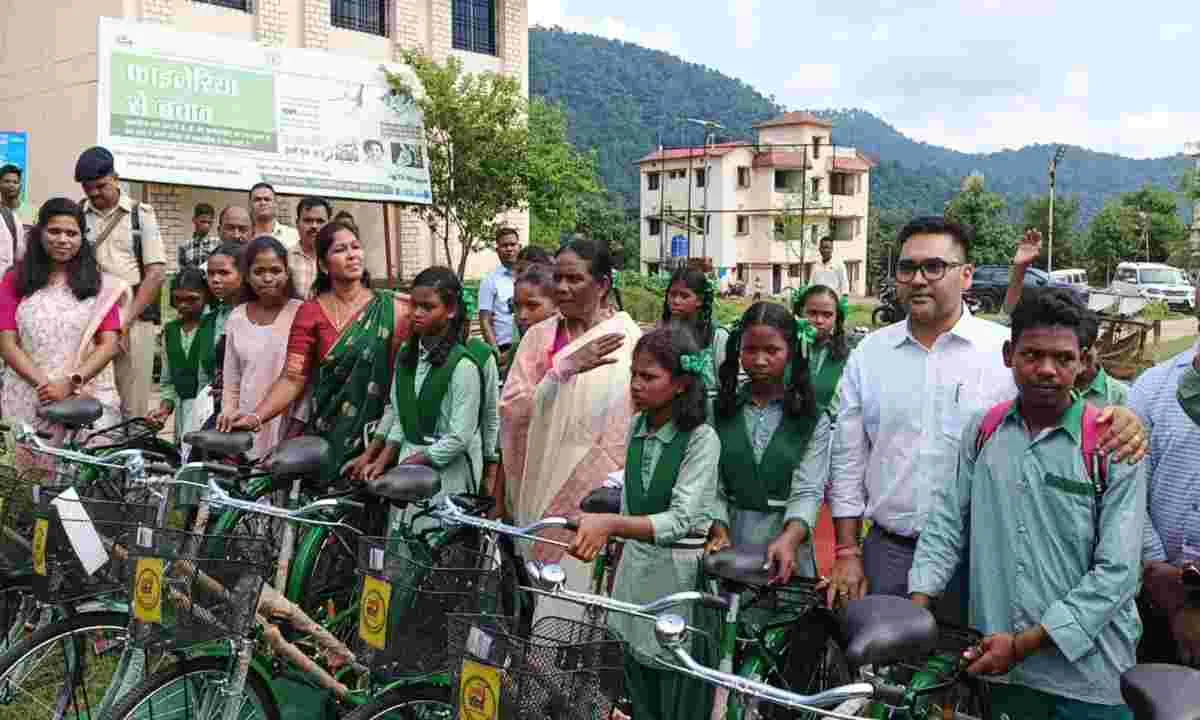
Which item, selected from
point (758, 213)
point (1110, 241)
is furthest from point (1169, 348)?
point (1110, 241)

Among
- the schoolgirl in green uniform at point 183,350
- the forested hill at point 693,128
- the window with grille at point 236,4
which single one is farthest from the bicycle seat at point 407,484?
the forested hill at point 693,128

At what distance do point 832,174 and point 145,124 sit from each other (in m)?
46.8

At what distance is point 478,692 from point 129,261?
4.05 m

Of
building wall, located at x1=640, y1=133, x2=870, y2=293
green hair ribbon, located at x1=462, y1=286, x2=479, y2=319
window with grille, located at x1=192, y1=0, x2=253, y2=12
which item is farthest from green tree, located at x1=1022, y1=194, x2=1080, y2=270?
green hair ribbon, located at x1=462, y1=286, x2=479, y2=319

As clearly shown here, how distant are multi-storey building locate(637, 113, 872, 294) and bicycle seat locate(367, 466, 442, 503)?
4838 cm

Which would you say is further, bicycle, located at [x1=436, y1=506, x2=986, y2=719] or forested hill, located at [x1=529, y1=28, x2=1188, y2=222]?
forested hill, located at [x1=529, y1=28, x2=1188, y2=222]

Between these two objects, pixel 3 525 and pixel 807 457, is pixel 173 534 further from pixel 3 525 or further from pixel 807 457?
pixel 807 457

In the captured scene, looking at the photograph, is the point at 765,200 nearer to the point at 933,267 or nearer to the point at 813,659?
the point at 813,659

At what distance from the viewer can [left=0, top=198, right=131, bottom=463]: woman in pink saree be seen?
4836mm

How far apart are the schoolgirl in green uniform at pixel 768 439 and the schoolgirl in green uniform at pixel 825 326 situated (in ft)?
4.94

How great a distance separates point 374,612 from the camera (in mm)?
2857

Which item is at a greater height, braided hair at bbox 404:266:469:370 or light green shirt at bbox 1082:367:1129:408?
braided hair at bbox 404:266:469:370

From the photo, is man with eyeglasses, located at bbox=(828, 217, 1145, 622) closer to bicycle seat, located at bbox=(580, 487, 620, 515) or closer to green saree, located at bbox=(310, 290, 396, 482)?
bicycle seat, located at bbox=(580, 487, 620, 515)

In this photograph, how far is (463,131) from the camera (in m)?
19.1
